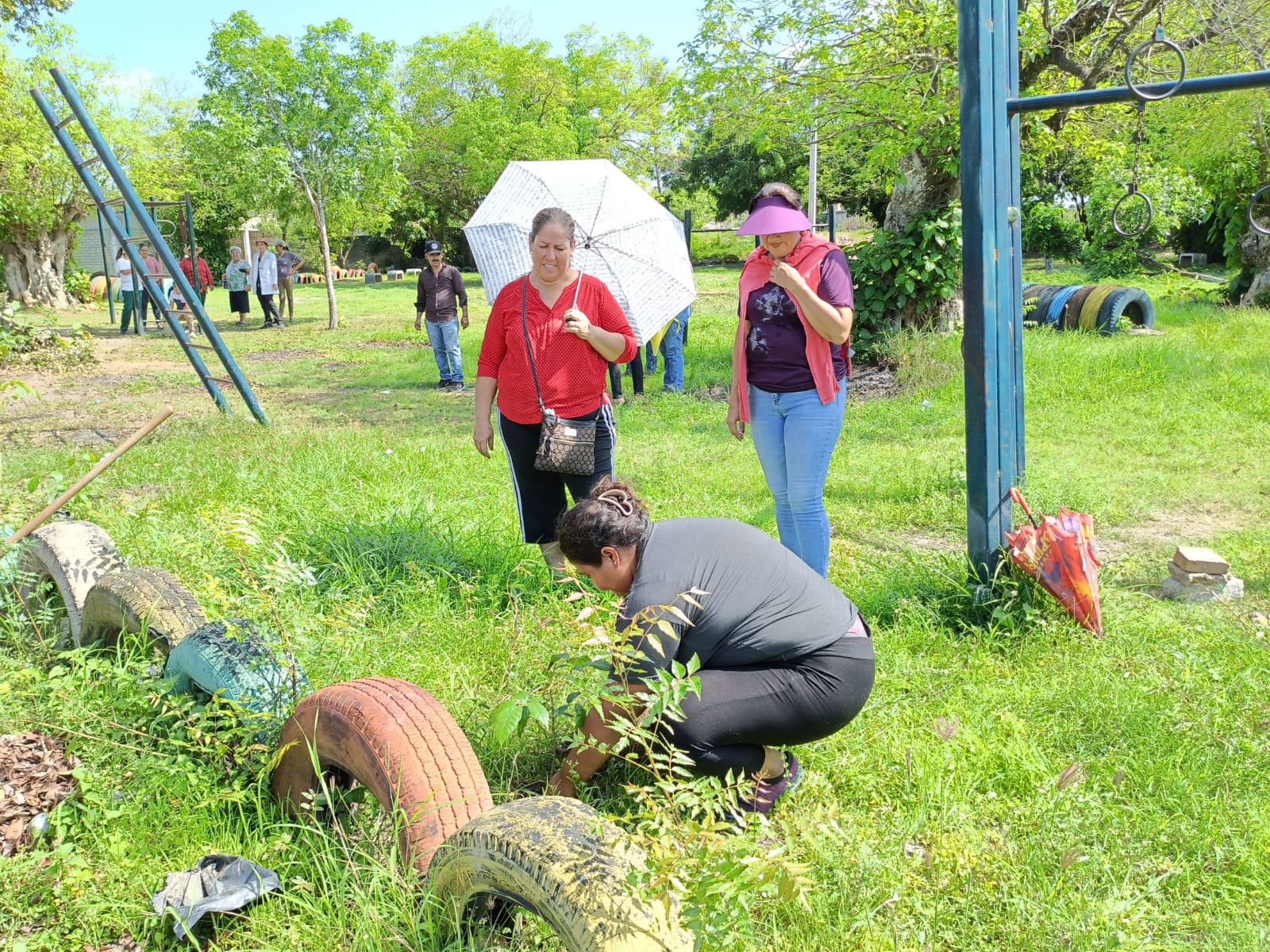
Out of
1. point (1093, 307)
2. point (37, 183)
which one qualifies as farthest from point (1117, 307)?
point (37, 183)

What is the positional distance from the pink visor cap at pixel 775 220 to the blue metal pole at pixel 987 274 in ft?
2.42

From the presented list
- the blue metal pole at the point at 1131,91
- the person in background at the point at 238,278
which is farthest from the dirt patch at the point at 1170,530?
the person in background at the point at 238,278

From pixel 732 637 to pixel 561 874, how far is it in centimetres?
104

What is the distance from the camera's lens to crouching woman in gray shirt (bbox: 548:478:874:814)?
2.96m

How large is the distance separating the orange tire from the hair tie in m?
0.77

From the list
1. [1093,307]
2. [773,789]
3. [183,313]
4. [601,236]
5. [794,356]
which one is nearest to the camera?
[773,789]

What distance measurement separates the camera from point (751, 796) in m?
2.93

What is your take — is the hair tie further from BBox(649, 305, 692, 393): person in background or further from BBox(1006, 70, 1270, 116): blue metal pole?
BBox(649, 305, 692, 393): person in background

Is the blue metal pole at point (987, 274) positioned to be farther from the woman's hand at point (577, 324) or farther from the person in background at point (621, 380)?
the person in background at point (621, 380)

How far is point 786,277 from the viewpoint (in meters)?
4.21

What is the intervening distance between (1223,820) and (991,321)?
2238 mm

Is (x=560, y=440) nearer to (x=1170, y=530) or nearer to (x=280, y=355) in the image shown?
(x=1170, y=530)

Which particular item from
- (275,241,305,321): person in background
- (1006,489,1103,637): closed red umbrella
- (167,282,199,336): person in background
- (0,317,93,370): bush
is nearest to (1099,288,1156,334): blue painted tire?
(1006,489,1103,637): closed red umbrella

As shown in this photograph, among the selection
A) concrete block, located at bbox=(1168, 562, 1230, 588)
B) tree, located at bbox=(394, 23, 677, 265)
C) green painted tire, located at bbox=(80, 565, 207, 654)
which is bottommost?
concrete block, located at bbox=(1168, 562, 1230, 588)
